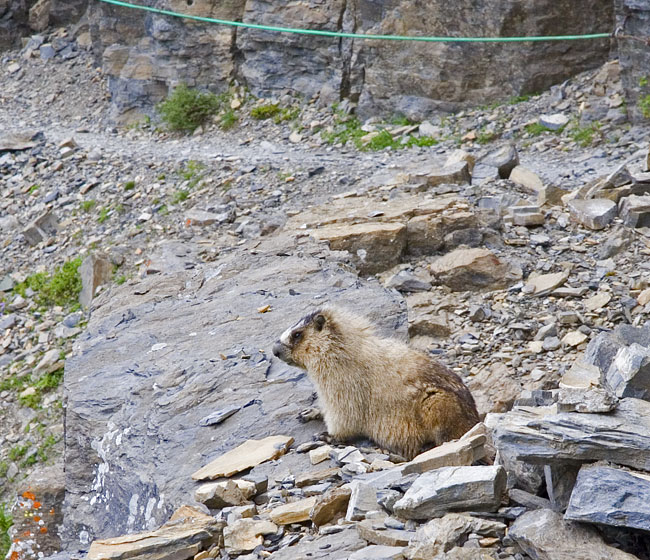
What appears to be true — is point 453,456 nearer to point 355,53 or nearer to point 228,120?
point 355,53

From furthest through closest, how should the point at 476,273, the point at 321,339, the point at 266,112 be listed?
the point at 266,112 → the point at 476,273 → the point at 321,339

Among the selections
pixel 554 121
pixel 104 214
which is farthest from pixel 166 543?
pixel 104 214

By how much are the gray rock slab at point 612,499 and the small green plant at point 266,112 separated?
56.1ft

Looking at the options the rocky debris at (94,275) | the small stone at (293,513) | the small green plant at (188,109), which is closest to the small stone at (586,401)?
the small stone at (293,513)

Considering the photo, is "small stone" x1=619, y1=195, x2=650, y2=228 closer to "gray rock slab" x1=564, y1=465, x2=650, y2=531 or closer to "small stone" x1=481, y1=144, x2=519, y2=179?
"small stone" x1=481, y1=144, x2=519, y2=179

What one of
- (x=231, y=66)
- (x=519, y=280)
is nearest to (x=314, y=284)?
(x=519, y=280)

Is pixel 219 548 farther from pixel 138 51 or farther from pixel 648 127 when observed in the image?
pixel 138 51

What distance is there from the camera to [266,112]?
20453mm

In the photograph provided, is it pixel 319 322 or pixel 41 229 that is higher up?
pixel 319 322

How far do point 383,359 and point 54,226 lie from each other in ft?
45.2

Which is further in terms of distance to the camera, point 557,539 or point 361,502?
point 361,502

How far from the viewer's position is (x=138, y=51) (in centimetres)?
2320

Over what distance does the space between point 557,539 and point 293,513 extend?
1.64m

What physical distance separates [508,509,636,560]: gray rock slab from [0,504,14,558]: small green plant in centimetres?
889
